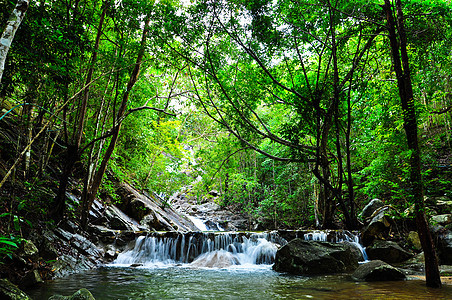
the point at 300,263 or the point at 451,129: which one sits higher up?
the point at 451,129

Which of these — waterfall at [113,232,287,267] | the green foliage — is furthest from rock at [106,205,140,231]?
the green foliage

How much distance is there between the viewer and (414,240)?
30.1ft

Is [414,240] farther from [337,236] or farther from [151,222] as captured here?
[151,222]

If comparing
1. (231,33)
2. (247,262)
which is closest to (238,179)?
(247,262)

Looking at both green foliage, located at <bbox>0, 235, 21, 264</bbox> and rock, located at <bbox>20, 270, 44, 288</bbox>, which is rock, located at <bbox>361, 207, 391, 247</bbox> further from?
green foliage, located at <bbox>0, 235, 21, 264</bbox>

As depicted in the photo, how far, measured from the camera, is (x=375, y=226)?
31.9 ft

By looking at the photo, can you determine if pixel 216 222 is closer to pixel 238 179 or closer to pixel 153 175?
pixel 238 179

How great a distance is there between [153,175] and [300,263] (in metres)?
10.5

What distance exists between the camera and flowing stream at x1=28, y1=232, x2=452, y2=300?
4910 millimetres

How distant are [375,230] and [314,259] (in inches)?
154

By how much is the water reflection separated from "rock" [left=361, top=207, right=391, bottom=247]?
12.8ft

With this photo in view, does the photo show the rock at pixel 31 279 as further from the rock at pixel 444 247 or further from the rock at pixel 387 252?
the rock at pixel 444 247

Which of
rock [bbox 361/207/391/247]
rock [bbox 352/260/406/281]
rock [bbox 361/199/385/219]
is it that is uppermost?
rock [bbox 361/199/385/219]

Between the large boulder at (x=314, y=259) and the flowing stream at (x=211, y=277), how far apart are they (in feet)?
1.68
